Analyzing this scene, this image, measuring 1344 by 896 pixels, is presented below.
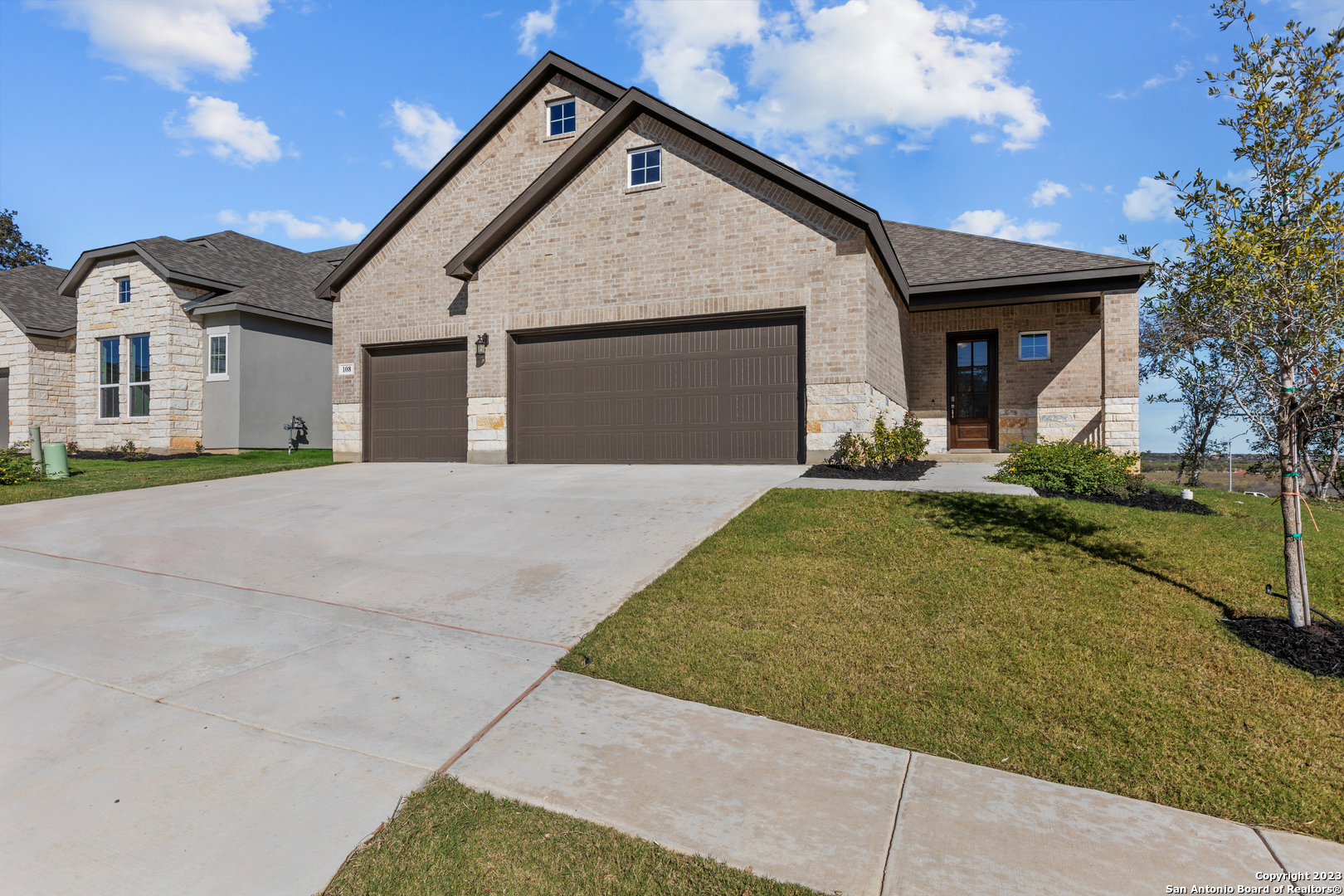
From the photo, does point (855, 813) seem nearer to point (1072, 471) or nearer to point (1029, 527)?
point (1029, 527)

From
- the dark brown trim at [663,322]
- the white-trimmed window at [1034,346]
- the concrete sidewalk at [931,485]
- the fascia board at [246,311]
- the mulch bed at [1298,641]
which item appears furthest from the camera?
the fascia board at [246,311]

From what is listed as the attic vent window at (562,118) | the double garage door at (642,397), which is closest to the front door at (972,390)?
the double garage door at (642,397)

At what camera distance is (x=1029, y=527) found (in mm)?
7262

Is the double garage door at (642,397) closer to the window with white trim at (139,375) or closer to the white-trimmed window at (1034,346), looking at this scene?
the white-trimmed window at (1034,346)

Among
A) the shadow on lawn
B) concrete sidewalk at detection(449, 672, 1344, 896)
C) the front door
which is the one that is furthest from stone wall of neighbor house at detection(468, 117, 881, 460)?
concrete sidewalk at detection(449, 672, 1344, 896)

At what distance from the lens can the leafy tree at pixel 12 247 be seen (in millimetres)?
41812

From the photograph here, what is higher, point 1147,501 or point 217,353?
point 217,353

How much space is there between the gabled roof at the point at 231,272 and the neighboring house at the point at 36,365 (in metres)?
1.65

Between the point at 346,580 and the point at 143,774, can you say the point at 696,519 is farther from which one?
the point at 143,774

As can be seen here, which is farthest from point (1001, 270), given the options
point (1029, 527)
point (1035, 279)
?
point (1029, 527)

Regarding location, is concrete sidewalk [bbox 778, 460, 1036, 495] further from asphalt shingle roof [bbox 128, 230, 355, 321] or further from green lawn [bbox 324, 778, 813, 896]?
asphalt shingle roof [bbox 128, 230, 355, 321]

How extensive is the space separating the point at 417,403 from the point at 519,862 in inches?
557

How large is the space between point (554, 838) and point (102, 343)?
2610 centimetres

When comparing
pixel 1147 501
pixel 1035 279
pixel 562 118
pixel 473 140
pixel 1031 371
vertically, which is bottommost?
pixel 1147 501
